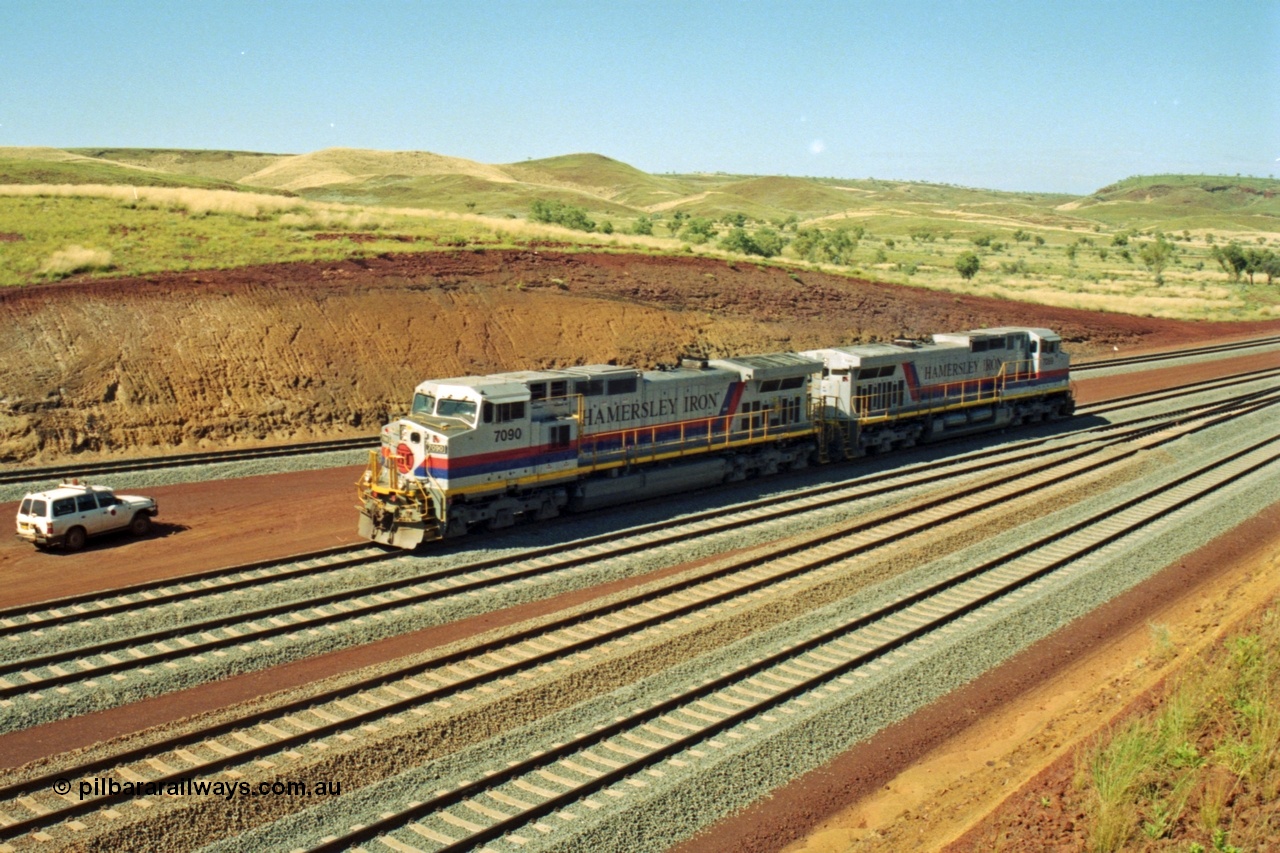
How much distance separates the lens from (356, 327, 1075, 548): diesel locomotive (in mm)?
24031

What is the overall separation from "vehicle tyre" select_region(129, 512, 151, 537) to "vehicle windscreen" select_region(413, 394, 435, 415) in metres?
6.99

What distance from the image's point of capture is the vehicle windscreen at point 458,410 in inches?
951

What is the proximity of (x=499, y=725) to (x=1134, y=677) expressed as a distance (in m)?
10.4

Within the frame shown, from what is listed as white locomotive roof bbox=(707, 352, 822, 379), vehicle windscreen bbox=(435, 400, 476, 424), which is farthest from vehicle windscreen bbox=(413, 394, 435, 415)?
white locomotive roof bbox=(707, 352, 822, 379)

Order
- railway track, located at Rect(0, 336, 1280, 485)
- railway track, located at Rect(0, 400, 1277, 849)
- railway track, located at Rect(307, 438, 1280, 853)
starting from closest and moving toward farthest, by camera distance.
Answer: railway track, located at Rect(307, 438, 1280, 853)
railway track, located at Rect(0, 400, 1277, 849)
railway track, located at Rect(0, 336, 1280, 485)

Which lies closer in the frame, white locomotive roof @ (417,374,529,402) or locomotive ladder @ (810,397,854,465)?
white locomotive roof @ (417,374,529,402)

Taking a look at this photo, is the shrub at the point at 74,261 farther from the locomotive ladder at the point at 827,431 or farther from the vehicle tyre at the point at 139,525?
the locomotive ladder at the point at 827,431

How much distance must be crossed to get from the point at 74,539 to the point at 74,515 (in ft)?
1.81

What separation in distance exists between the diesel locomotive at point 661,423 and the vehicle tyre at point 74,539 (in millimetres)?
6265

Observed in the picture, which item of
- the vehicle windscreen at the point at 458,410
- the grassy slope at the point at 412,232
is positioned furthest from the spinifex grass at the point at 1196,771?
the grassy slope at the point at 412,232

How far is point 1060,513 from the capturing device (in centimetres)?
2797

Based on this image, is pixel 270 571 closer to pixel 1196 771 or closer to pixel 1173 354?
pixel 1196 771

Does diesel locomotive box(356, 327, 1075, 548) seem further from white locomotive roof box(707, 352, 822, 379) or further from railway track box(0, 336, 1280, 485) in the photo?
railway track box(0, 336, 1280, 485)

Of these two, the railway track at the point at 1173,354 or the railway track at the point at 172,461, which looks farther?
the railway track at the point at 1173,354
